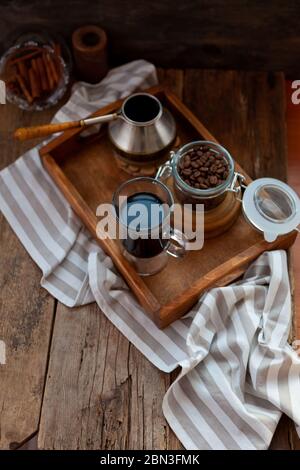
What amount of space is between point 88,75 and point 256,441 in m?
0.68

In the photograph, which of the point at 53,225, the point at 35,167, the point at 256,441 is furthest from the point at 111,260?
the point at 256,441

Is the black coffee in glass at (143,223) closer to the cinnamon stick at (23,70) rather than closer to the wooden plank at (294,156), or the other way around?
the wooden plank at (294,156)

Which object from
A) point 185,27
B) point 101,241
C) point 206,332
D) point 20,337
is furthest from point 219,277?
point 185,27

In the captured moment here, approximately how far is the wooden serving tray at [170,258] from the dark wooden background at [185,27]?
0.43 ft

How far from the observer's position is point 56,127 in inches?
39.6

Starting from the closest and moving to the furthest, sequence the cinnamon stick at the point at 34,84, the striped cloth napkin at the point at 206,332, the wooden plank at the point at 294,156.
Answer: the striped cloth napkin at the point at 206,332, the wooden plank at the point at 294,156, the cinnamon stick at the point at 34,84

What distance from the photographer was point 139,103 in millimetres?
992

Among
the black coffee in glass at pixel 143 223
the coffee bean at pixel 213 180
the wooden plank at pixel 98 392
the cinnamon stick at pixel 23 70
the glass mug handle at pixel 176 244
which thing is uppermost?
the cinnamon stick at pixel 23 70

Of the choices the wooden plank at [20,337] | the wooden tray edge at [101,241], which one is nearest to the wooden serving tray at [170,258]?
the wooden tray edge at [101,241]

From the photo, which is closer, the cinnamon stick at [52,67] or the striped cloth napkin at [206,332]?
the striped cloth napkin at [206,332]

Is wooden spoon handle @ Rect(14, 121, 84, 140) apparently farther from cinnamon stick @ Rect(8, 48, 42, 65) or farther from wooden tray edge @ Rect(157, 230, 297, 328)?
wooden tray edge @ Rect(157, 230, 297, 328)

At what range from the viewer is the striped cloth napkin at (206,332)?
33.9 inches

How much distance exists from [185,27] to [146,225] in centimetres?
42

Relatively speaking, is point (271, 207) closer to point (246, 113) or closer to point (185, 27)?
point (246, 113)
